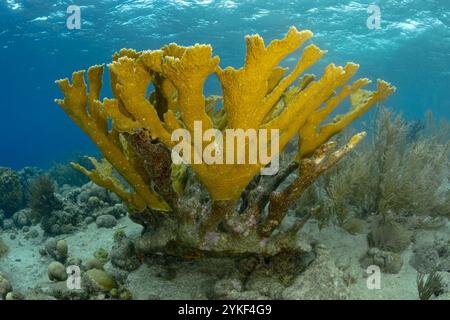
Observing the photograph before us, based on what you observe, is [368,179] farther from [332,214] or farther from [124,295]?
[124,295]

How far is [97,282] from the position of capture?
4.13m

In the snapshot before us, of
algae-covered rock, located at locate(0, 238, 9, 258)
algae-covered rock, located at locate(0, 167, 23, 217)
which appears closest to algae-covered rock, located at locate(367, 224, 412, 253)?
algae-covered rock, located at locate(0, 238, 9, 258)

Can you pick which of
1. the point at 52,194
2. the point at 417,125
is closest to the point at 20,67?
the point at 52,194

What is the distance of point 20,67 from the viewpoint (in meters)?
36.6

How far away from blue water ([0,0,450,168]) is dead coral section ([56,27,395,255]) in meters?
14.5

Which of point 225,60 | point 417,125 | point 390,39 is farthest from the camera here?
point 225,60

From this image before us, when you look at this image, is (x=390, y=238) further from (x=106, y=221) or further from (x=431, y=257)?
(x=106, y=221)

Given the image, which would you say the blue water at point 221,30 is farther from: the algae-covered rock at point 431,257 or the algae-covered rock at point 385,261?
the algae-covered rock at point 385,261

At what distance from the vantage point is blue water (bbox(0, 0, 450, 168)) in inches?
848

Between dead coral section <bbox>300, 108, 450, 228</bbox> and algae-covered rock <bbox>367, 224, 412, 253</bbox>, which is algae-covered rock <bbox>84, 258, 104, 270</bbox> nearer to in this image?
dead coral section <bbox>300, 108, 450, 228</bbox>

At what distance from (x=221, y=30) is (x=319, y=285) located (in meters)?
24.6

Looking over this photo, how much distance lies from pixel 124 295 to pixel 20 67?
39.8 meters

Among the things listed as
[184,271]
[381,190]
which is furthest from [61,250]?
[381,190]
